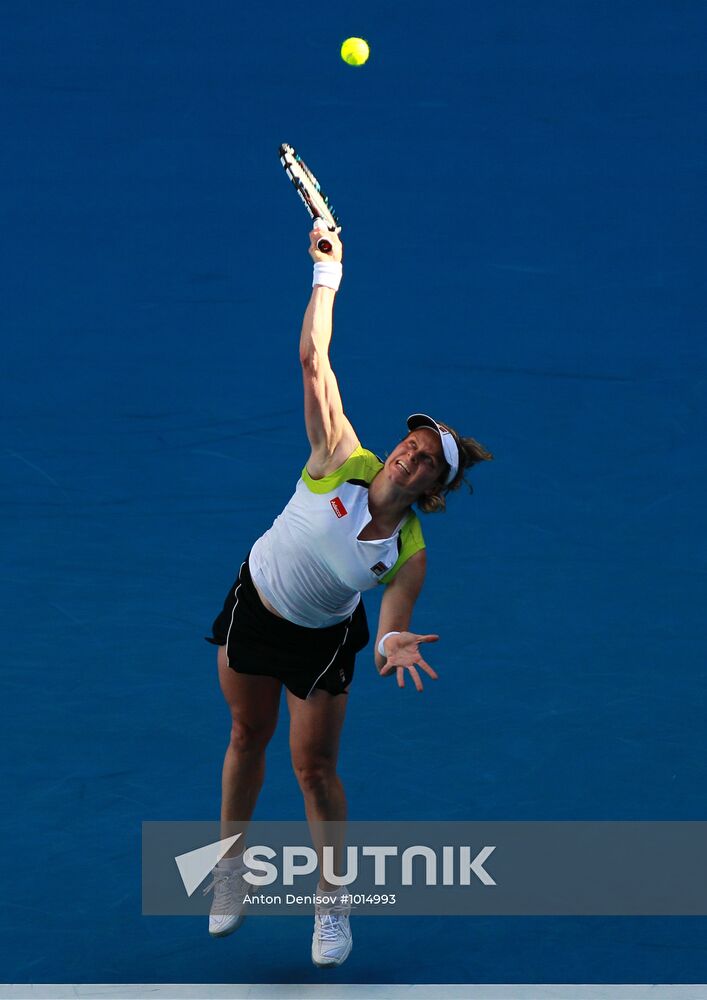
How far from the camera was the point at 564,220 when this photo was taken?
24.7ft

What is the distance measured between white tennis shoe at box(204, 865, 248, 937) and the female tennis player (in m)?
0.27

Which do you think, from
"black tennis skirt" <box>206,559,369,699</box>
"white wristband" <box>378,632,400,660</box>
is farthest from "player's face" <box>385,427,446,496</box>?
"black tennis skirt" <box>206,559,369,699</box>

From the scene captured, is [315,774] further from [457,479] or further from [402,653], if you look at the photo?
[457,479]

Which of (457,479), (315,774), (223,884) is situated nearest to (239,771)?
(315,774)

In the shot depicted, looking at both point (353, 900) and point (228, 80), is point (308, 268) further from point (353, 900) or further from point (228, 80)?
point (353, 900)

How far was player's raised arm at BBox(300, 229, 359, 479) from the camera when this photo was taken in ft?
15.2

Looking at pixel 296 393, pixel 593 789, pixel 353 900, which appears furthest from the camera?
pixel 296 393

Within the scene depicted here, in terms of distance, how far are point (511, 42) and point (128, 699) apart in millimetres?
3819

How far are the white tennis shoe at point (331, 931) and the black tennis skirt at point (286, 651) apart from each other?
0.81 metres

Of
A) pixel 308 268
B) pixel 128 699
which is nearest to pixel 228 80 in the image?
pixel 308 268

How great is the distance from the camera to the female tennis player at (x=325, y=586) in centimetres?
469

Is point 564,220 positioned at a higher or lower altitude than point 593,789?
higher

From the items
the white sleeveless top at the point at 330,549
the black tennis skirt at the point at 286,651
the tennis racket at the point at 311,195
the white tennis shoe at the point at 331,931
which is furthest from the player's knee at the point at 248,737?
the tennis racket at the point at 311,195

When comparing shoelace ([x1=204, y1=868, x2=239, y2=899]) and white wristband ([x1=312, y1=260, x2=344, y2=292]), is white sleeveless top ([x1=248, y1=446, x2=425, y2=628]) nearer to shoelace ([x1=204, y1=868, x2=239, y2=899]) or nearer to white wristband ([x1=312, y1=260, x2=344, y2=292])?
white wristband ([x1=312, y1=260, x2=344, y2=292])
